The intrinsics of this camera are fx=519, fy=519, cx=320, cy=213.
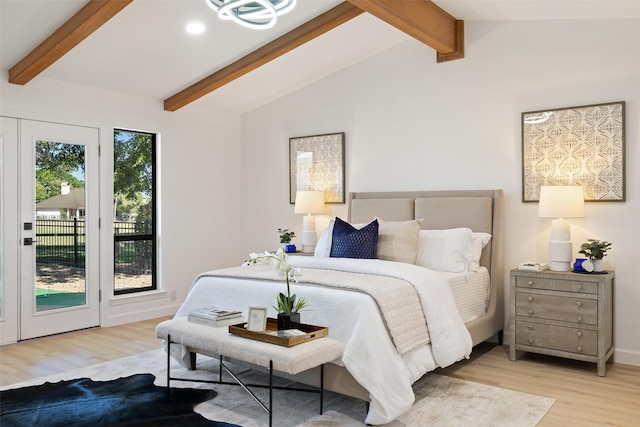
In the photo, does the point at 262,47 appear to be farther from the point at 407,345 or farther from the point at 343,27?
the point at 407,345

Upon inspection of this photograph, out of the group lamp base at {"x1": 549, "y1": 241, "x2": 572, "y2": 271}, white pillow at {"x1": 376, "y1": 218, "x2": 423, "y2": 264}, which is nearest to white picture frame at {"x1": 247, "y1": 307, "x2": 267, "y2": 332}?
white pillow at {"x1": 376, "y1": 218, "x2": 423, "y2": 264}

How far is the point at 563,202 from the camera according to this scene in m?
4.02

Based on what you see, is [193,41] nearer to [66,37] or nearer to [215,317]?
[66,37]

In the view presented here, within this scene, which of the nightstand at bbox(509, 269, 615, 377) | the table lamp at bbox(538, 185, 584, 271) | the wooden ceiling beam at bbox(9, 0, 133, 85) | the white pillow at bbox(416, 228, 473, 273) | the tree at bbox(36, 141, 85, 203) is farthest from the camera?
the tree at bbox(36, 141, 85, 203)

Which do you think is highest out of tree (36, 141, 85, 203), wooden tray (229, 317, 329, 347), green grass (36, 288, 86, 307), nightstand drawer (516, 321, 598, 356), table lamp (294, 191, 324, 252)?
tree (36, 141, 85, 203)

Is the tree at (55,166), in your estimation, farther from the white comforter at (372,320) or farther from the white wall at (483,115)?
the white wall at (483,115)

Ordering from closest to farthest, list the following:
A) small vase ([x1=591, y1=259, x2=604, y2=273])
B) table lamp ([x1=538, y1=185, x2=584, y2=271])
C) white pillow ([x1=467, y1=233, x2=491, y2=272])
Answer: small vase ([x1=591, y1=259, x2=604, y2=273]) < table lamp ([x1=538, y1=185, x2=584, y2=271]) < white pillow ([x1=467, y1=233, x2=491, y2=272])

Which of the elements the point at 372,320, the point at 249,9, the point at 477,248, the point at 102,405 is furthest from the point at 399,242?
the point at 102,405

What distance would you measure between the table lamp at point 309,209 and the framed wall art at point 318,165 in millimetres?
187

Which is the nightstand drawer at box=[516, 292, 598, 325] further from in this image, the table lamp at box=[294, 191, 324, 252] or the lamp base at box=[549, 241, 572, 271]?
the table lamp at box=[294, 191, 324, 252]

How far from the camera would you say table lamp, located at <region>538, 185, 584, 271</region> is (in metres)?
4.02

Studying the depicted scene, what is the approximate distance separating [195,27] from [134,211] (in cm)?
226

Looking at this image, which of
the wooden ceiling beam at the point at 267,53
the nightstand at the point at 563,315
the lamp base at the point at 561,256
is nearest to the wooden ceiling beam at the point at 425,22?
the wooden ceiling beam at the point at 267,53

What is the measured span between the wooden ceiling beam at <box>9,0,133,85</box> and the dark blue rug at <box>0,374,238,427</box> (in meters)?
2.52
